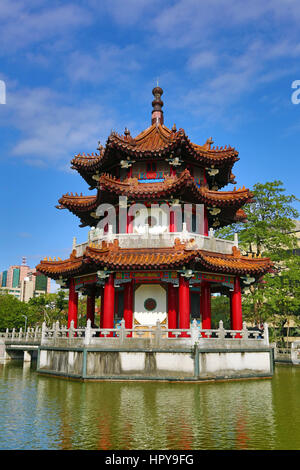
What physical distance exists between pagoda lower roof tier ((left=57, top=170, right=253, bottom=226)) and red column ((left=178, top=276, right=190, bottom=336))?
4.81 m

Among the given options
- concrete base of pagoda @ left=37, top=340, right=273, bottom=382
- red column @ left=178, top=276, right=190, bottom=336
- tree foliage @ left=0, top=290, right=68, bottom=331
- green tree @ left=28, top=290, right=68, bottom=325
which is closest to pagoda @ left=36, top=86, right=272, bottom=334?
red column @ left=178, top=276, right=190, bottom=336

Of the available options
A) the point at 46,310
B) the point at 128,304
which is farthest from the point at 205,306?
the point at 46,310

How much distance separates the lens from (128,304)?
2253 cm

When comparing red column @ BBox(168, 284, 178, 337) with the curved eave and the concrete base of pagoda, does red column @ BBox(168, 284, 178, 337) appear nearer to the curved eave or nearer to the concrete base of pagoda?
the concrete base of pagoda

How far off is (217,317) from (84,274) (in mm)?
21088

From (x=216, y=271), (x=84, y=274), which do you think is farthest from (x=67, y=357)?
(x=216, y=271)

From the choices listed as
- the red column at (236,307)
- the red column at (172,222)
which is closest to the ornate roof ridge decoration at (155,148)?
the red column at (172,222)

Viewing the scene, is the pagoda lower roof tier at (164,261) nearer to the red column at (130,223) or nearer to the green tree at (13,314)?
the red column at (130,223)

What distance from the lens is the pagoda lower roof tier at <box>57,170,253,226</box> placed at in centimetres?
2241

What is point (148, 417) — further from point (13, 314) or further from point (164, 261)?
point (13, 314)

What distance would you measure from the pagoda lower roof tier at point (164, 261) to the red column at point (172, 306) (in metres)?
1.95

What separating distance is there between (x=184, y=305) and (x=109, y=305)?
3705mm

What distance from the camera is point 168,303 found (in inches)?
884
